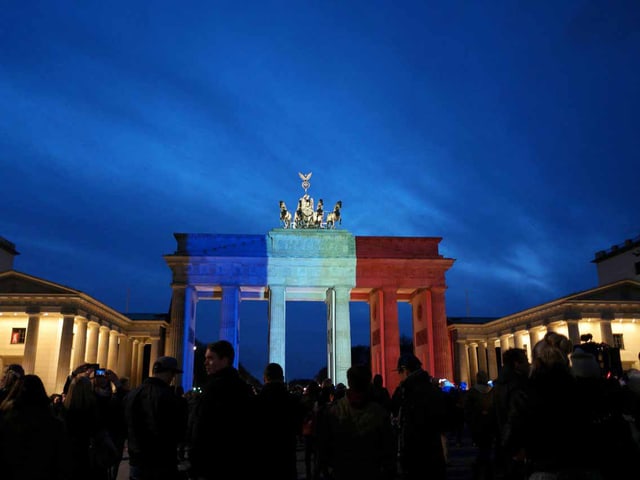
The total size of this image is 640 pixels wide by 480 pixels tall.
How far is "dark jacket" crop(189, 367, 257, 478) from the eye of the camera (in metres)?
4.38

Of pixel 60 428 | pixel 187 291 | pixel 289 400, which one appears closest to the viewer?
pixel 60 428

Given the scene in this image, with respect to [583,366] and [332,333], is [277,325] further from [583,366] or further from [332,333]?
[583,366]

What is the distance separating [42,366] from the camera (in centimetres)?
4512

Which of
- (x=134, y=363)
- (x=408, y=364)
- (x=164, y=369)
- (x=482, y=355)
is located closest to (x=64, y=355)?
(x=134, y=363)

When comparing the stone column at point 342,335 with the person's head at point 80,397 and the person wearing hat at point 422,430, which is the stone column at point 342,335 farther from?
the person wearing hat at point 422,430

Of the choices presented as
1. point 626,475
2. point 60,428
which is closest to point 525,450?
point 626,475

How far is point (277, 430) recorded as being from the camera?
5.53m

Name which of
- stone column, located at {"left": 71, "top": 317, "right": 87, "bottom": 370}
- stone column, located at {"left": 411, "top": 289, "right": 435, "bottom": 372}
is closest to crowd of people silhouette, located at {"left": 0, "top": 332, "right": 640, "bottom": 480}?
stone column, located at {"left": 411, "top": 289, "right": 435, "bottom": 372}

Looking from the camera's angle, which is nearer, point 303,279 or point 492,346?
point 303,279

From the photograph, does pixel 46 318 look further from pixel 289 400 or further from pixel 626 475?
pixel 626 475

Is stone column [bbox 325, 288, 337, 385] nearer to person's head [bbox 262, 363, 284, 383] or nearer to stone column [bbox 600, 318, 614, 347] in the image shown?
stone column [bbox 600, 318, 614, 347]

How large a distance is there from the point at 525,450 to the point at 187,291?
3912cm

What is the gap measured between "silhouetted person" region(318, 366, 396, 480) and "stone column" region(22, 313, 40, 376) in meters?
39.9

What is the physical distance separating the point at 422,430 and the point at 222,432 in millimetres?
3151
